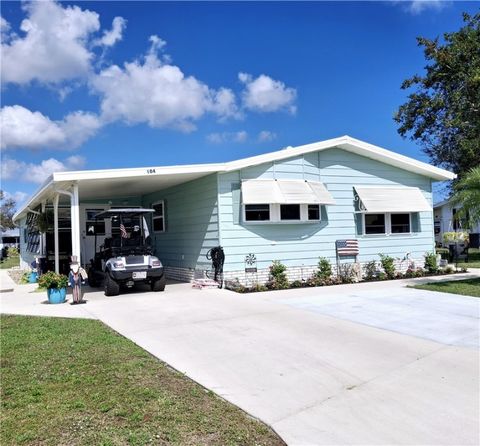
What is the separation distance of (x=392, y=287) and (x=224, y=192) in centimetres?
479

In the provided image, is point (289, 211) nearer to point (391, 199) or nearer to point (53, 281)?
point (391, 199)

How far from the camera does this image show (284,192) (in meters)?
11.8

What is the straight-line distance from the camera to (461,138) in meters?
21.2

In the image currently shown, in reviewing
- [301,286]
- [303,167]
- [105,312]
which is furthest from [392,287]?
[105,312]

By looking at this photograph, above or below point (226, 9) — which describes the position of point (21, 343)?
below

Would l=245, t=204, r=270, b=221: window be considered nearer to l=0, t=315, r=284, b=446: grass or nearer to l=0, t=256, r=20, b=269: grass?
l=0, t=315, r=284, b=446: grass

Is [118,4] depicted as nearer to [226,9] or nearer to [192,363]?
[226,9]

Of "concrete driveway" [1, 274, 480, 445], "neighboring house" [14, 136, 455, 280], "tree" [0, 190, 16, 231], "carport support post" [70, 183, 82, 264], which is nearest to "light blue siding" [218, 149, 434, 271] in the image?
"neighboring house" [14, 136, 455, 280]

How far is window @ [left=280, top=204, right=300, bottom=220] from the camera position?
12.2m

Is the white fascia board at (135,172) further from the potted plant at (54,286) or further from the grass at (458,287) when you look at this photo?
the grass at (458,287)

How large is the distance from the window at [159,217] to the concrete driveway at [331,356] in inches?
220

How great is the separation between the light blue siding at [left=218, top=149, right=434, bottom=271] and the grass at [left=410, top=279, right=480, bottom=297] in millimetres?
2551

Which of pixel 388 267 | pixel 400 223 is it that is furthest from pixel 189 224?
pixel 400 223

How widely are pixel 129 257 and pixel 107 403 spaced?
277 inches
